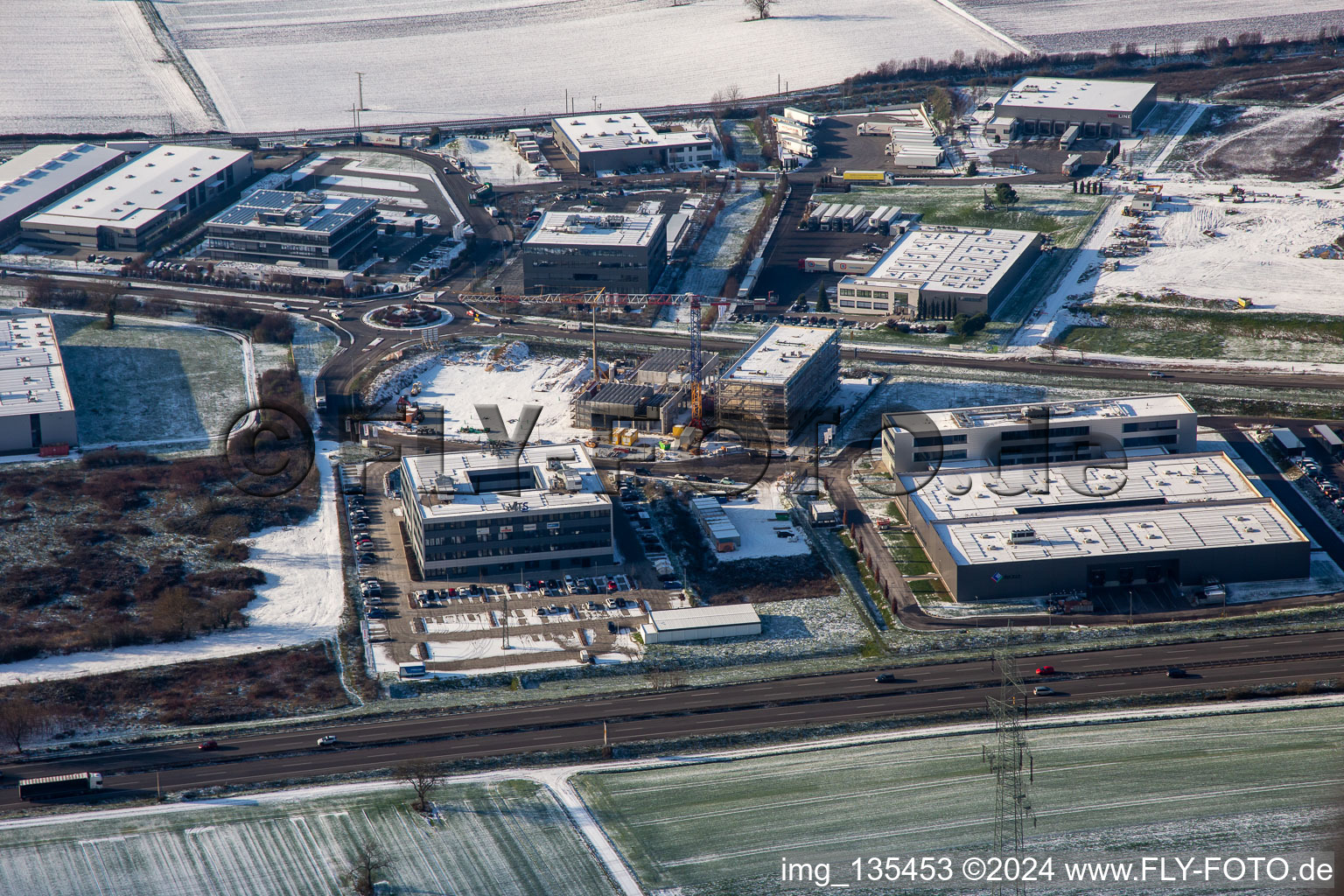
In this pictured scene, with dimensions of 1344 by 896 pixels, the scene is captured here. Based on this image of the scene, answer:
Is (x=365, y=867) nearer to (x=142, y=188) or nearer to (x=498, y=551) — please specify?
(x=498, y=551)

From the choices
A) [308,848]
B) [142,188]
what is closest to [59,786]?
[308,848]

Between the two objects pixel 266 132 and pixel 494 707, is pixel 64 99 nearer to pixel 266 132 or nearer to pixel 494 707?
pixel 266 132

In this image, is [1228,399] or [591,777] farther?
[1228,399]

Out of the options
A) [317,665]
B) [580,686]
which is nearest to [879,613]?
[580,686]

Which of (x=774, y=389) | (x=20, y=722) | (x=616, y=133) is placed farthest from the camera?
(x=616, y=133)

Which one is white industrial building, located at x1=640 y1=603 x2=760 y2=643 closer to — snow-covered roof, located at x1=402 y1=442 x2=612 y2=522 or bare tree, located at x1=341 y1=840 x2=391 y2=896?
snow-covered roof, located at x1=402 y1=442 x2=612 y2=522

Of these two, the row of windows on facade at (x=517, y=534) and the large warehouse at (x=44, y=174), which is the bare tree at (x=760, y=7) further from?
the row of windows on facade at (x=517, y=534)

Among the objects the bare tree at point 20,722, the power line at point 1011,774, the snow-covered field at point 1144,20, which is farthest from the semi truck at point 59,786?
the snow-covered field at point 1144,20

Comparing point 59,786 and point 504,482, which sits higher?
point 504,482
